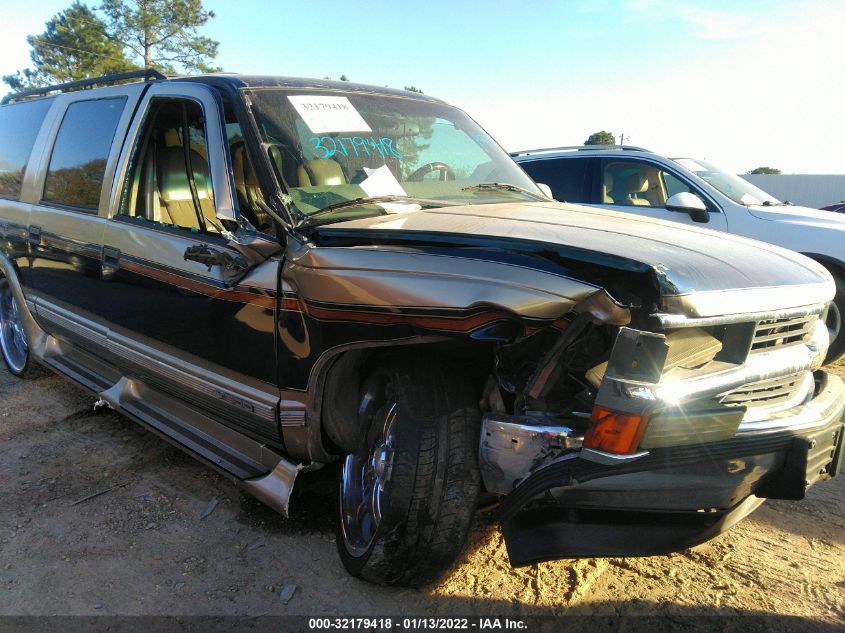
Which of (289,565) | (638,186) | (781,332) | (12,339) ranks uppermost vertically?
(781,332)

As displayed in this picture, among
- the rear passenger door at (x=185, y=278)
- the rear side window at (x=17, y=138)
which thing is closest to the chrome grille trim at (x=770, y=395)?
the rear passenger door at (x=185, y=278)

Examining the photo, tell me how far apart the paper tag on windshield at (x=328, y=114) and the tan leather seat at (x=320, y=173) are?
0.17 m

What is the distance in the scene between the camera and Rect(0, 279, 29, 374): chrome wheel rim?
17.4 feet

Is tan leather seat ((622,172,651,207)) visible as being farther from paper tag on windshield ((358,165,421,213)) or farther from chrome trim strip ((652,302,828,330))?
chrome trim strip ((652,302,828,330))

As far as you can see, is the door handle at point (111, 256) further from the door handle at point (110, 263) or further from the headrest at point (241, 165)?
the headrest at point (241, 165)

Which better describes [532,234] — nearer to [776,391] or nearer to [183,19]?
[776,391]

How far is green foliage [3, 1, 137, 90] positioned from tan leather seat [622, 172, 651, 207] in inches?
1158

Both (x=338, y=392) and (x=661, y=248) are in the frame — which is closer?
(x=661, y=248)

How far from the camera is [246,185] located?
2.86m

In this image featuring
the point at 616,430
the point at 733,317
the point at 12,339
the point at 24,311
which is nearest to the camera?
the point at 616,430

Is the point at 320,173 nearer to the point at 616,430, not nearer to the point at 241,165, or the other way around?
the point at 241,165

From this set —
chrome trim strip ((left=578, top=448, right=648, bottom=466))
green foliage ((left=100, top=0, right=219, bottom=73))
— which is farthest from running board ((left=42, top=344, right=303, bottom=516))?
green foliage ((left=100, top=0, right=219, bottom=73))

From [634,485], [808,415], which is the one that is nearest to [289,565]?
[634,485]

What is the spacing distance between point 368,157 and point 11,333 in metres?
4.11
